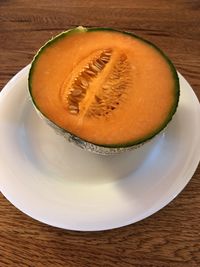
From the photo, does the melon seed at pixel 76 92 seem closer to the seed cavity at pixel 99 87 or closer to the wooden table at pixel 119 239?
the seed cavity at pixel 99 87

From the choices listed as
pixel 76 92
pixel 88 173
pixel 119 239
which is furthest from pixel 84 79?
pixel 119 239

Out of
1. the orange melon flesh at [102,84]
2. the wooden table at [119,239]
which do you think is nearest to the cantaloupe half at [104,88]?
the orange melon flesh at [102,84]

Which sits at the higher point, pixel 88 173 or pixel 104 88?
pixel 104 88

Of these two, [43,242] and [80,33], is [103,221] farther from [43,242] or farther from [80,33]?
[80,33]

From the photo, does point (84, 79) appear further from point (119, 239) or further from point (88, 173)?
point (119, 239)

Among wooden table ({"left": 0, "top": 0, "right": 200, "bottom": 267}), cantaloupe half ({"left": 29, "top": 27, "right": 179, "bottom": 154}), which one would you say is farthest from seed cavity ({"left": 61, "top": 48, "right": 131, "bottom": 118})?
wooden table ({"left": 0, "top": 0, "right": 200, "bottom": 267})

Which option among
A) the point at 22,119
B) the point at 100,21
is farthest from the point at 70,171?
the point at 100,21

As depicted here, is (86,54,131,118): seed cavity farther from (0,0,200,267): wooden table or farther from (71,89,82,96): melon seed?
(0,0,200,267): wooden table
